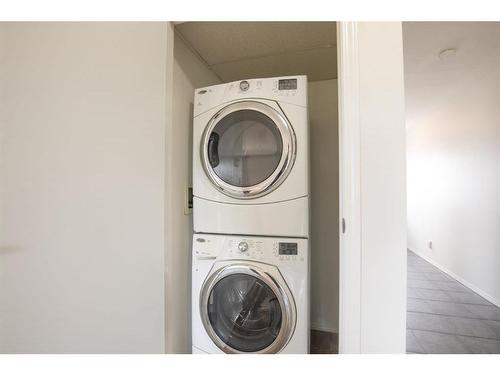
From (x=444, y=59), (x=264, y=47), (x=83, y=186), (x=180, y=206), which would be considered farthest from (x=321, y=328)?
(x=444, y=59)

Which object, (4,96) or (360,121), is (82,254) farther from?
(360,121)

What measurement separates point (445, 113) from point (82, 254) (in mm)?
3301

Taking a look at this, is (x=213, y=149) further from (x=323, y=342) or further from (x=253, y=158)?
(x=323, y=342)

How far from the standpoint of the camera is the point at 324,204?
6.02ft

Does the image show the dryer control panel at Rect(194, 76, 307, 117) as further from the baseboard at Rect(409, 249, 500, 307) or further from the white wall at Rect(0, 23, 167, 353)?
the baseboard at Rect(409, 249, 500, 307)

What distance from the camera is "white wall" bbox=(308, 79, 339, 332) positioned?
5.92ft

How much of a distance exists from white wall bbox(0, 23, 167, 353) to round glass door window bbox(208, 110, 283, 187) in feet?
1.04

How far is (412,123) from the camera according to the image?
242 centimetres

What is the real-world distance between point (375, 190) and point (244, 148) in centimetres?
74

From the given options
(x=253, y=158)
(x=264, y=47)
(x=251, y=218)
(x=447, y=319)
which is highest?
(x=264, y=47)

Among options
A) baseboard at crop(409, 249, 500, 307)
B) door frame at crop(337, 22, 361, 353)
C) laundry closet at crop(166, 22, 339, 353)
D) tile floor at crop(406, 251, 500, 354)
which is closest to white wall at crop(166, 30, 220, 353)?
laundry closet at crop(166, 22, 339, 353)

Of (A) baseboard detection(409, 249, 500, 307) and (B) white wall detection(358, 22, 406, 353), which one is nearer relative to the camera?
(B) white wall detection(358, 22, 406, 353)

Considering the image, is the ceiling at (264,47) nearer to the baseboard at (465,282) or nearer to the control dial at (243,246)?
the control dial at (243,246)
